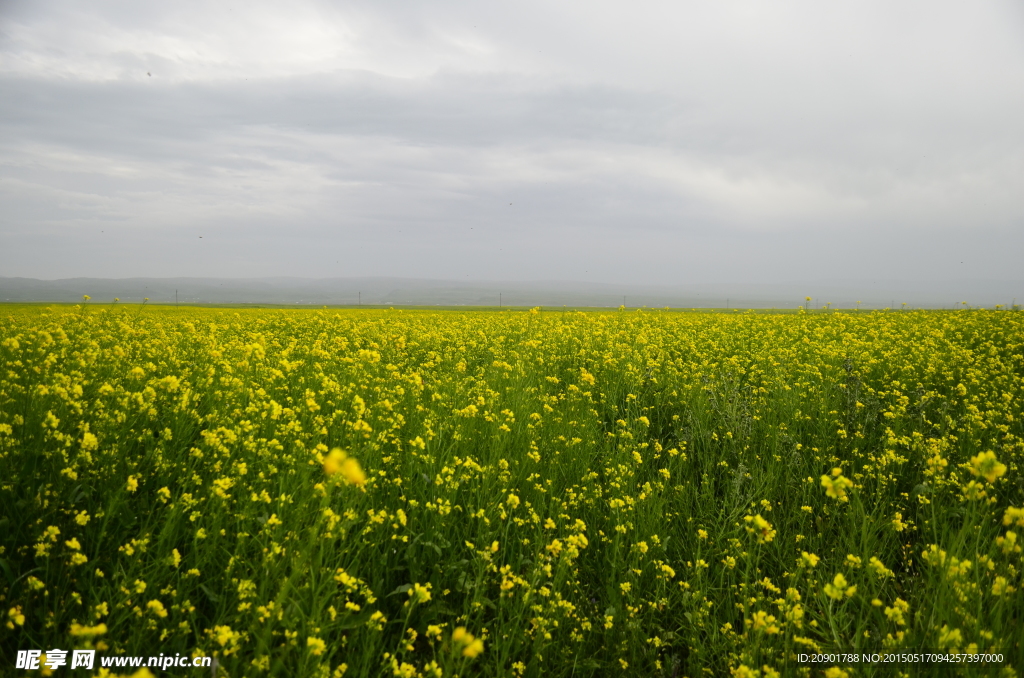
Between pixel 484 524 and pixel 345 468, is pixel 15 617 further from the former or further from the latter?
pixel 484 524

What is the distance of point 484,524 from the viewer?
303 centimetres

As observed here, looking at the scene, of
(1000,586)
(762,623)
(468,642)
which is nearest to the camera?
(468,642)

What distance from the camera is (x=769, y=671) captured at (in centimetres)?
200

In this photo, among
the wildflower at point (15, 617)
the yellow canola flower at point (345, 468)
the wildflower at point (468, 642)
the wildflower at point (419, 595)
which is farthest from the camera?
the wildflower at point (419, 595)

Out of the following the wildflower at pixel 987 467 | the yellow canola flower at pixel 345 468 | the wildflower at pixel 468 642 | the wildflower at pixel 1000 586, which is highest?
the yellow canola flower at pixel 345 468

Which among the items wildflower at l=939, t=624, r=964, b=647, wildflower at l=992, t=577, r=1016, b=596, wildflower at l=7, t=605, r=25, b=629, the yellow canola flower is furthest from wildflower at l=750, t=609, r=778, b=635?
wildflower at l=7, t=605, r=25, b=629

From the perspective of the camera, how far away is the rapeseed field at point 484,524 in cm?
220

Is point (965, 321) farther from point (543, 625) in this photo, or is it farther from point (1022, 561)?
point (543, 625)

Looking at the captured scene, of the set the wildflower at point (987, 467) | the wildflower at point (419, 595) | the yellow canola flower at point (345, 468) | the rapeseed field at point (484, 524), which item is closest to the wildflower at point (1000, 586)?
the rapeseed field at point (484, 524)

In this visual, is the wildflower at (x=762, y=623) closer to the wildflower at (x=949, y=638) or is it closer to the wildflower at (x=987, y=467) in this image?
the wildflower at (x=949, y=638)

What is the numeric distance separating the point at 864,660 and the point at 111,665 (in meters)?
3.12

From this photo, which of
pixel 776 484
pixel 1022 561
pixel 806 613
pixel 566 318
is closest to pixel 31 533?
pixel 806 613

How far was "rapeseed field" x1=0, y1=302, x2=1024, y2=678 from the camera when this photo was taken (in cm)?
220

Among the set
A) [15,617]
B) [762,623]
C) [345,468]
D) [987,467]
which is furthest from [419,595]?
[987,467]
